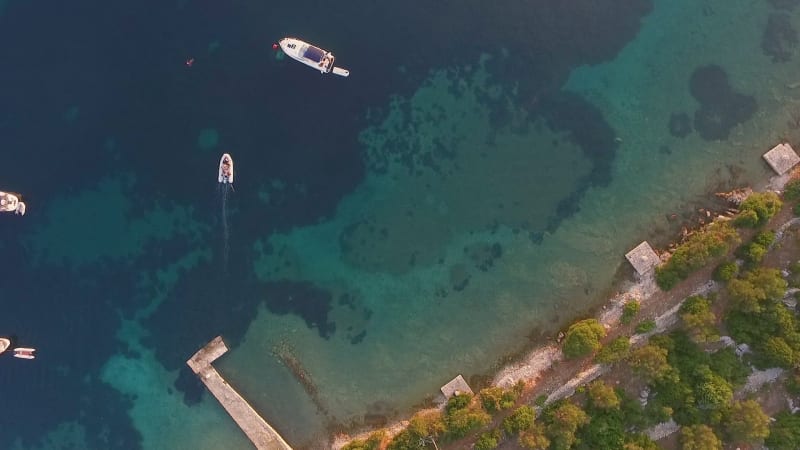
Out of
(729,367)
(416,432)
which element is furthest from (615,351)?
(416,432)

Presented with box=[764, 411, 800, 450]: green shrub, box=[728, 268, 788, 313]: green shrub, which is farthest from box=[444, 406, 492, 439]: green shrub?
box=[764, 411, 800, 450]: green shrub

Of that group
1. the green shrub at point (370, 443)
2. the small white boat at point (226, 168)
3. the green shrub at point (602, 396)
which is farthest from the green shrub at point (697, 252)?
the small white boat at point (226, 168)

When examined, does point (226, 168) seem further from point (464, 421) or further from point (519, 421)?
point (519, 421)

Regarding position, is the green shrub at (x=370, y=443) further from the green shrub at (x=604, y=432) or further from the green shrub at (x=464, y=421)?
the green shrub at (x=604, y=432)

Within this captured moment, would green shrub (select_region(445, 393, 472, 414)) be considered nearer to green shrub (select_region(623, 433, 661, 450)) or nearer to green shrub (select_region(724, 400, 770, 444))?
green shrub (select_region(623, 433, 661, 450))

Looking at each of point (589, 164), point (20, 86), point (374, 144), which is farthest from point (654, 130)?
point (20, 86)
